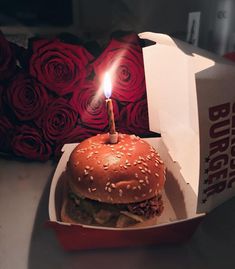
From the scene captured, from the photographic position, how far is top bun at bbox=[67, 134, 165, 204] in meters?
0.93

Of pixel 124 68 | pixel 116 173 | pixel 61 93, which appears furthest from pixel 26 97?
pixel 116 173

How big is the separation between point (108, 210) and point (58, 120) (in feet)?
1.58

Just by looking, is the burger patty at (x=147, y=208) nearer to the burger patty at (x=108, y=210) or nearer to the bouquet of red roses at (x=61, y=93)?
the burger patty at (x=108, y=210)

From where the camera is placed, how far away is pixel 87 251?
3.02 feet

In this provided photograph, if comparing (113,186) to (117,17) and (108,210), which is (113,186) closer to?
(108,210)

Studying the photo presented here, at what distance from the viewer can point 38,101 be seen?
4.14 ft

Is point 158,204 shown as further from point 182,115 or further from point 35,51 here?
point 35,51

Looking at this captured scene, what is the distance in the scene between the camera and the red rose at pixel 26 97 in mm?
1232

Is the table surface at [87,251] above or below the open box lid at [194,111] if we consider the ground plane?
below

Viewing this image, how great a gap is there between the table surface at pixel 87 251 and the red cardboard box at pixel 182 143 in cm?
3

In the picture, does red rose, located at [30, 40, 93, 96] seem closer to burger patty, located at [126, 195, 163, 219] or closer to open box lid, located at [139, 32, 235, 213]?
open box lid, located at [139, 32, 235, 213]

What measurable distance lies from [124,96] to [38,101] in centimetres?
32

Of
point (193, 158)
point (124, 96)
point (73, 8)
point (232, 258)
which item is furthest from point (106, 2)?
point (232, 258)

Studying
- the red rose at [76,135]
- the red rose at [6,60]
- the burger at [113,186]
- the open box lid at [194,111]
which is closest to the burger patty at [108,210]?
the burger at [113,186]
